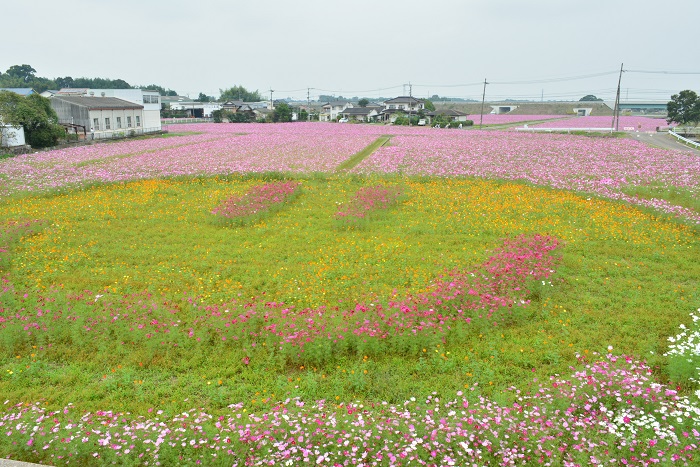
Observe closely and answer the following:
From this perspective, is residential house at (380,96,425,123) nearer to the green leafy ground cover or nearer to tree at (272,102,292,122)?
tree at (272,102,292,122)

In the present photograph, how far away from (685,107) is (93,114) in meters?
72.4

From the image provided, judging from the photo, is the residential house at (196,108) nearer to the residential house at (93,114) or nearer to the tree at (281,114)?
the tree at (281,114)

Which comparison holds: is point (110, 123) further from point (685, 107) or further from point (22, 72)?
point (22, 72)

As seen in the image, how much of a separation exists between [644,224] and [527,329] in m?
10.4

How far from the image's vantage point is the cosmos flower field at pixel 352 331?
635 centimetres

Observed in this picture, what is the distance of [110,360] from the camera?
877cm

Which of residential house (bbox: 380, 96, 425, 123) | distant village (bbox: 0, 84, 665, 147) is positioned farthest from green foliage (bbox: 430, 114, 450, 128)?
residential house (bbox: 380, 96, 425, 123)

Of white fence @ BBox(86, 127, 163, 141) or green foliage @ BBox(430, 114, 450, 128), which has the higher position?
green foliage @ BBox(430, 114, 450, 128)

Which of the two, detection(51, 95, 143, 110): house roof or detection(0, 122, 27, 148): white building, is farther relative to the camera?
detection(51, 95, 143, 110): house roof

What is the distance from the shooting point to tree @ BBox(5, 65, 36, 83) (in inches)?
4818

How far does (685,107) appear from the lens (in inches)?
2320

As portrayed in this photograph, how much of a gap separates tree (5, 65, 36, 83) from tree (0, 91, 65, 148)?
105 metres

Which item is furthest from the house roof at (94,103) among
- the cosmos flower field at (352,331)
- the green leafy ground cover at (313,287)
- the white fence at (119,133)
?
the cosmos flower field at (352,331)

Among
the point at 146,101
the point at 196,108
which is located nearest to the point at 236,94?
the point at 196,108
